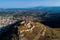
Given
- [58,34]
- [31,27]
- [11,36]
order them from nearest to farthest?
[11,36] → [31,27] → [58,34]

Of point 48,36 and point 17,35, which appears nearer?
point 17,35

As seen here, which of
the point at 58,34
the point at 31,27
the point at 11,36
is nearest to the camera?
the point at 11,36

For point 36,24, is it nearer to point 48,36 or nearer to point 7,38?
point 48,36

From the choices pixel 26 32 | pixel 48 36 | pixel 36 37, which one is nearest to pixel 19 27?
pixel 26 32

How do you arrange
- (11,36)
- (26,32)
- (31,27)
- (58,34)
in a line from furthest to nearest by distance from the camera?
(58,34), (31,27), (26,32), (11,36)

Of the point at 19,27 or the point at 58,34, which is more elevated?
the point at 19,27

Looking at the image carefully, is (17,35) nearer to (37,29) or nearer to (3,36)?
(3,36)

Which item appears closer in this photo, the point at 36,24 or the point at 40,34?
the point at 40,34

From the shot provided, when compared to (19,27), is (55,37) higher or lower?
lower

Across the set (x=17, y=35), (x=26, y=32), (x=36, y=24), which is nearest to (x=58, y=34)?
(x=36, y=24)
